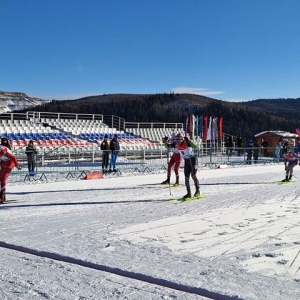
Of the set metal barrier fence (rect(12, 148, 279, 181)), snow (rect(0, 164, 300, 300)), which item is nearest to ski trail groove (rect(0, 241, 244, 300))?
snow (rect(0, 164, 300, 300))

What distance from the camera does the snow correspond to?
199 inches

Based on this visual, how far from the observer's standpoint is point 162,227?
27.9ft

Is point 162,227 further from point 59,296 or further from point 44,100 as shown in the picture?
point 44,100

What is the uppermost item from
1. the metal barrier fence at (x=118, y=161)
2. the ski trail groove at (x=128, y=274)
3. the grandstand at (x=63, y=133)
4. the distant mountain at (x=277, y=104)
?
the distant mountain at (x=277, y=104)

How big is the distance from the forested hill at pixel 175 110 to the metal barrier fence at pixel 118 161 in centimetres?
5040

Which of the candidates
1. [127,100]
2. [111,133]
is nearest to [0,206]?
[111,133]

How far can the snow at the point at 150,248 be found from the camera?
5.06m

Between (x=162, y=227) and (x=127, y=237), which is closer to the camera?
(x=127, y=237)

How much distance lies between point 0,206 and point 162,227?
517 centimetres

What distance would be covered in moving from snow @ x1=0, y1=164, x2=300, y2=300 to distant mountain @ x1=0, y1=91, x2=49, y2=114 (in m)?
61.5

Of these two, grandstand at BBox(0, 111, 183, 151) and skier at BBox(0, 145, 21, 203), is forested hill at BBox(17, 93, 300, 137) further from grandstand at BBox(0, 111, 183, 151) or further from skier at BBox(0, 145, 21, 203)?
skier at BBox(0, 145, 21, 203)

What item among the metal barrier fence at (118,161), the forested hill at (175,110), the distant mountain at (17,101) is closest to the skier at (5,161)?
the metal barrier fence at (118,161)

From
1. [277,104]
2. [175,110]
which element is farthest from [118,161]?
[277,104]

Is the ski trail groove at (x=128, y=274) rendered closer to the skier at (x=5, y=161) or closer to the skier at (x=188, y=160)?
the skier at (x=5, y=161)
